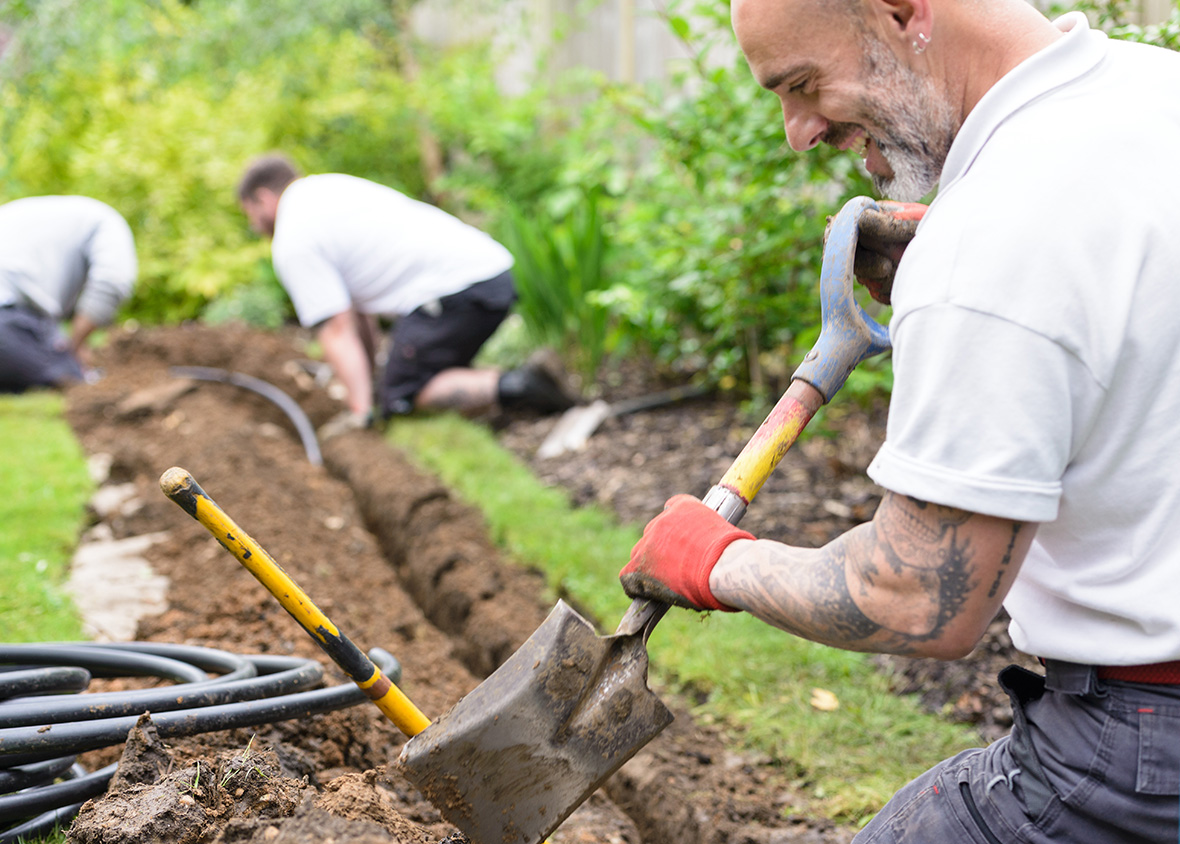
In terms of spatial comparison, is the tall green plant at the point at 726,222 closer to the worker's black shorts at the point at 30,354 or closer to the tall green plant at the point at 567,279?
the tall green plant at the point at 567,279

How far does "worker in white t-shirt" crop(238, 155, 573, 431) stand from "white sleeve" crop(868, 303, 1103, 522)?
466 centimetres

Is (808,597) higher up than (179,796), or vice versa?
(808,597)

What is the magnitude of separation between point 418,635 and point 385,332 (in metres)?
6.70

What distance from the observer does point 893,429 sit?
1.12 metres

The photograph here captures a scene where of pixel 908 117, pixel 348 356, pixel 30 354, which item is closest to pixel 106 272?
pixel 30 354

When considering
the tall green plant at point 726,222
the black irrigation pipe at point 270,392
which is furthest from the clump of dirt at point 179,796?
the black irrigation pipe at point 270,392

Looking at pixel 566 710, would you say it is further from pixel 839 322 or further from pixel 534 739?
pixel 839 322

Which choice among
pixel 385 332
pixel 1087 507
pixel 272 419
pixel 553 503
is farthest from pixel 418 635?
pixel 385 332

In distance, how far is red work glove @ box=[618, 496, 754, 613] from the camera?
1.40m

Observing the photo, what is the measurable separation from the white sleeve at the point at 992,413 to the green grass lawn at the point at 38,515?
2630 millimetres

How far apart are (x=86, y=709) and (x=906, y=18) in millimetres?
1786

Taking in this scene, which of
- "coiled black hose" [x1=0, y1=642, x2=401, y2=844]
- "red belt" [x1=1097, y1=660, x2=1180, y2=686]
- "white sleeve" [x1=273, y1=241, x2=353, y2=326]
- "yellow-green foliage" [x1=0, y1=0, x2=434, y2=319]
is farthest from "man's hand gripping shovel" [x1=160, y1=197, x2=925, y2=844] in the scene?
"yellow-green foliage" [x1=0, y1=0, x2=434, y2=319]

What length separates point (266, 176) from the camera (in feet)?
19.1

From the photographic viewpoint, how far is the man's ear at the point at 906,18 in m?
1.20
